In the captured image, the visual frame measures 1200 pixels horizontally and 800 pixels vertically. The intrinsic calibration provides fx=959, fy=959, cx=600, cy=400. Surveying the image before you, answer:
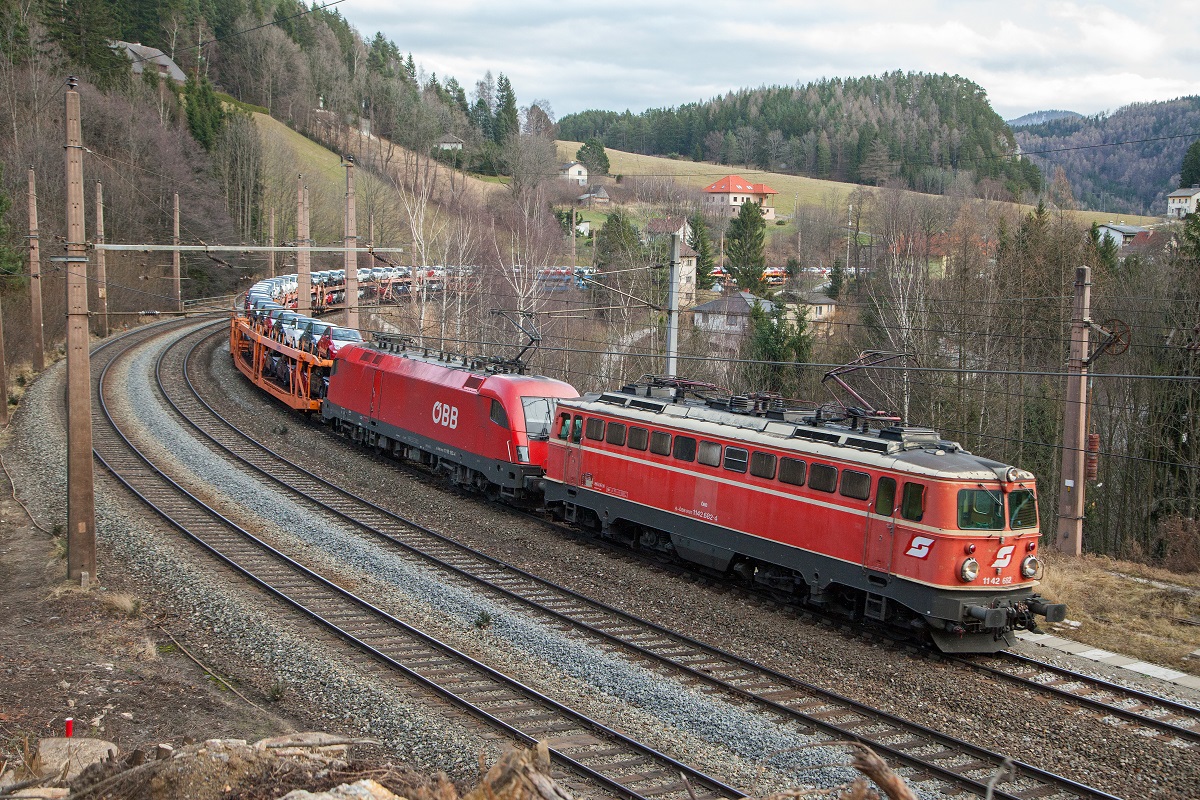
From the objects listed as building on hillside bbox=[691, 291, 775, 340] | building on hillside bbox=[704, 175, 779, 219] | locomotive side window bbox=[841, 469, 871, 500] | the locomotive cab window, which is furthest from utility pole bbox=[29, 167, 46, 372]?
building on hillside bbox=[704, 175, 779, 219]

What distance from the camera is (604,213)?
114875 mm

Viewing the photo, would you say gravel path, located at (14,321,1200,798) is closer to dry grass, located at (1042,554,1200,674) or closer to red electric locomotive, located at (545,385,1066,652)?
red electric locomotive, located at (545,385,1066,652)

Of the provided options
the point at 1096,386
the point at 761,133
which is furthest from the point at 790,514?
the point at 761,133

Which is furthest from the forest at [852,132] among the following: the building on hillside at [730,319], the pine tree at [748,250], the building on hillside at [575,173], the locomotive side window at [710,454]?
the locomotive side window at [710,454]

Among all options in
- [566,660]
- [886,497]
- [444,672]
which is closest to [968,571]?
[886,497]

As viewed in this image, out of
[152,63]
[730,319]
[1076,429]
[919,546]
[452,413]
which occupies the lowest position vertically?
[919,546]

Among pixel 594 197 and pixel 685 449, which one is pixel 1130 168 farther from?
pixel 685 449

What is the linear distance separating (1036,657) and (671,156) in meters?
171

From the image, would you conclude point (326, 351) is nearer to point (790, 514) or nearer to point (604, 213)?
point (790, 514)

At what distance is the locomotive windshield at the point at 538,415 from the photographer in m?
22.5

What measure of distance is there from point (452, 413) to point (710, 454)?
8.90 m

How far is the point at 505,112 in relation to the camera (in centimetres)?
13400

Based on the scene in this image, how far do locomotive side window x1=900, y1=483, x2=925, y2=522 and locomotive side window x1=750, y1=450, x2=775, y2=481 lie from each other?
2.60 metres

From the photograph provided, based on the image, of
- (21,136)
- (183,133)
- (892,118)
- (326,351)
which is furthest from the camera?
(892,118)
